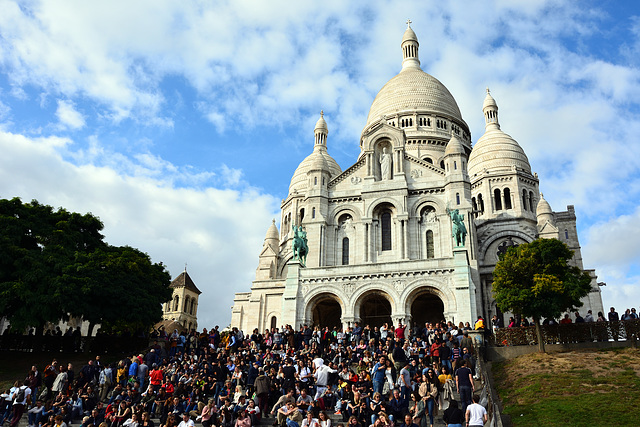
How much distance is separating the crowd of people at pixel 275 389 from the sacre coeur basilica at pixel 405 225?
9057mm

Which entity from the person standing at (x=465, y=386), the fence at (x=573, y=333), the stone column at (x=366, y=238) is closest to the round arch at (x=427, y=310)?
the stone column at (x=366, y=238)

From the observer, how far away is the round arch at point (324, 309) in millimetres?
36281

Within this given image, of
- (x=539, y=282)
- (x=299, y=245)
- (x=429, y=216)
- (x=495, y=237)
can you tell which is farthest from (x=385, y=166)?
(x=539, y=282)

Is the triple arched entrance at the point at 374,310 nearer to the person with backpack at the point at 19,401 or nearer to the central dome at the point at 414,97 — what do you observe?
the person with backpack at the point at 19,401

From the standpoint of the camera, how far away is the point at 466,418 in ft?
45.5

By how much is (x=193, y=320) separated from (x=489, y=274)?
4530cm

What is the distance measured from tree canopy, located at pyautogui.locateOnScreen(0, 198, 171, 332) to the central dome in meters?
35.1

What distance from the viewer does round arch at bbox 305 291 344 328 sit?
1428 inches

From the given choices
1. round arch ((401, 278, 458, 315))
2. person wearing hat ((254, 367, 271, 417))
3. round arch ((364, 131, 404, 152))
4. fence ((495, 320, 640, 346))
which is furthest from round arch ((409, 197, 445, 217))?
person wearing hat ((254, 367, 271, 417))

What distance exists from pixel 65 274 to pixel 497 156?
Answer: 40297 mm

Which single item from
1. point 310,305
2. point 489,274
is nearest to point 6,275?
point 310,305

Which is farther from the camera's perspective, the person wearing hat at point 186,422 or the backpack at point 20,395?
the backpack at point 20,395

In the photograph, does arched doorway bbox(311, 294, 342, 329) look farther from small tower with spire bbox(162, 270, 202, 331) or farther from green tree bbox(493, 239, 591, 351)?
small tower with spire bbox(162, 270, 202, 331)

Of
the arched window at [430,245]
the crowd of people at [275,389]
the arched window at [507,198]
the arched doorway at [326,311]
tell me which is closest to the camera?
the crowd of people at [275,389]
